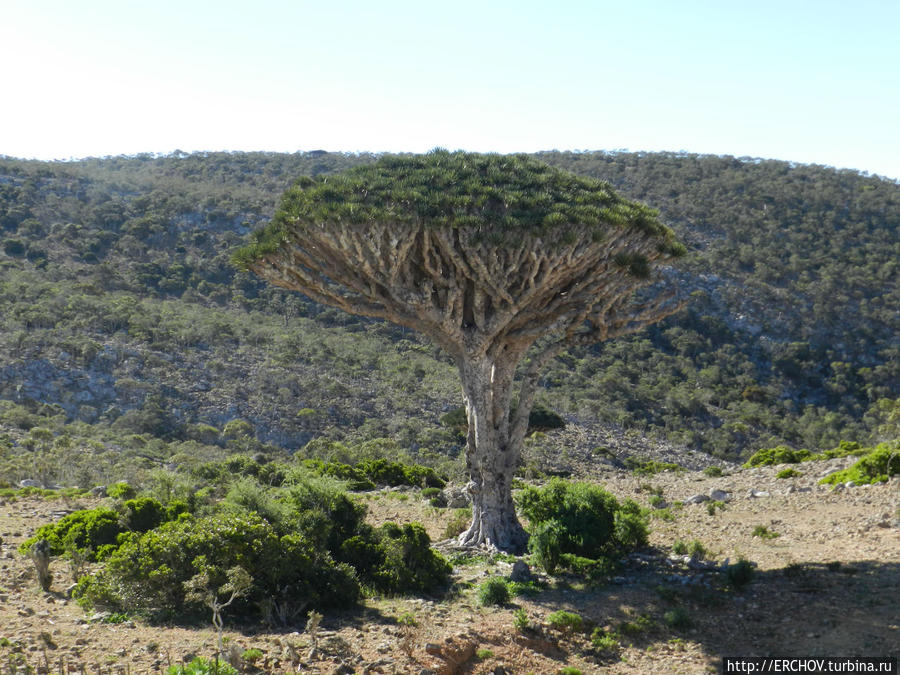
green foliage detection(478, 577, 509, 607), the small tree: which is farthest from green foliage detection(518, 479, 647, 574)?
the small tree

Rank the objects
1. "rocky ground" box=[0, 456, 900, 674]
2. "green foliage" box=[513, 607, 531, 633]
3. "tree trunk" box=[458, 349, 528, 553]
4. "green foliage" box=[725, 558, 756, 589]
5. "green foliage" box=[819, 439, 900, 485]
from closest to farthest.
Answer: "rocky ground" box=[0, 456, 900, 674] < "green foliage" box=[513, 607, 531, 633] < "green foliage" box=[725, 558, 756, 589] < "tree trunk" box=[458, 349, 528, 553] < "green foliage" box=[819, 439, 900, 485]

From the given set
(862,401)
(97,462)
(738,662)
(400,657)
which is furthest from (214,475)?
(862,401)

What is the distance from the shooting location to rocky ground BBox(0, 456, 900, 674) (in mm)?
6820

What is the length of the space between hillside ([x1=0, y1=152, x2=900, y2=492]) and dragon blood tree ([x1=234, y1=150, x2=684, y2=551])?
11.1 metres

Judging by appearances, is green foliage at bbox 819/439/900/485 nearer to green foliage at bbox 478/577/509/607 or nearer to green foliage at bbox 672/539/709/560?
green foliage at bbox 672/539/709/560

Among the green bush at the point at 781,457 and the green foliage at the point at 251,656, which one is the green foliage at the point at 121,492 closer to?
the green foliage at the point at 251,656

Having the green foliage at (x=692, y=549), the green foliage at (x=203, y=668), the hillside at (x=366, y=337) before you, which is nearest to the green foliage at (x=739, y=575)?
the green foliage at (x=692, y=549)

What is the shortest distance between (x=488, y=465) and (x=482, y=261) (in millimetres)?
3060

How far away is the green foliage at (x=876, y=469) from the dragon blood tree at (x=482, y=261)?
5766 mm

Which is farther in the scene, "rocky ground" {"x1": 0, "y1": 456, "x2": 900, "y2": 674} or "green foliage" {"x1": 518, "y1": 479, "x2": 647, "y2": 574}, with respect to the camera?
"green foliage" {"x1": 518, "y1": 479, "x2": 647, "y2": 574}

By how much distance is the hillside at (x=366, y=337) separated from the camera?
2870 centimetres

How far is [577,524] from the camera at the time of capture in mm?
10219

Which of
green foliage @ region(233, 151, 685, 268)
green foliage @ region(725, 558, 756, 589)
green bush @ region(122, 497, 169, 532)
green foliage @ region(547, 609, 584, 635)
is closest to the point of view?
green foliage @ region(547, 609, 584, 635)

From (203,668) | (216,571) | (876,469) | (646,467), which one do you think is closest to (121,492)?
(216,571)
